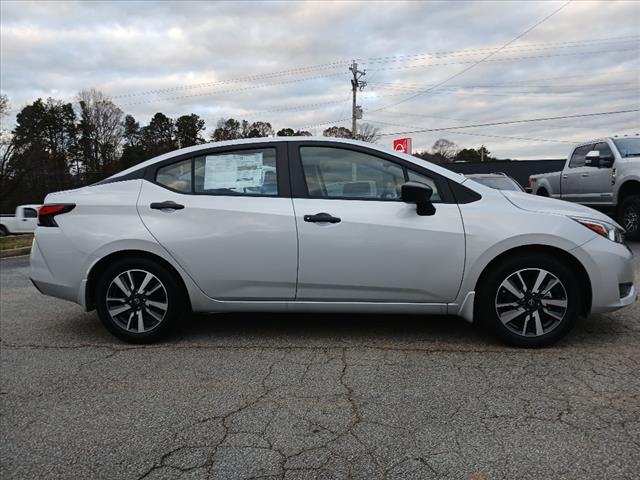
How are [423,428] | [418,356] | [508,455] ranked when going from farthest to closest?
[418,356]
[423,428]
[508,455]

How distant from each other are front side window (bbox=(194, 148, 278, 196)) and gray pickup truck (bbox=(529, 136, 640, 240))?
781 centimetres

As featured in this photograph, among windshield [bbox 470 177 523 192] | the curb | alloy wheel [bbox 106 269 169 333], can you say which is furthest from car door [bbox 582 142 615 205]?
the curb

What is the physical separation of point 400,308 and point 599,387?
1.39 m

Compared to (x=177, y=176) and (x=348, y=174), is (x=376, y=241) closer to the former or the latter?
(x=348, y=174)

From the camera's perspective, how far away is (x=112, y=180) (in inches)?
165

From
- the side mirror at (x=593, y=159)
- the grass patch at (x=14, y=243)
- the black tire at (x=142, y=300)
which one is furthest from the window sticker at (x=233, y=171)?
the grass patch at (x=14, y=243)

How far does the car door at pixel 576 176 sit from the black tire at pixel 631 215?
102cm

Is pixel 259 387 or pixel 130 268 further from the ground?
pixel 130 268

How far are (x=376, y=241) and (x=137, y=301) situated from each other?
1.94 metres

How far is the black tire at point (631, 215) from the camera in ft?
30.5

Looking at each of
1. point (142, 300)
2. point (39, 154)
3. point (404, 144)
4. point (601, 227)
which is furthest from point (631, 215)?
point (39, 154)

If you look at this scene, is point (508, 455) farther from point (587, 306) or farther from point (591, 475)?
point (587, 306)

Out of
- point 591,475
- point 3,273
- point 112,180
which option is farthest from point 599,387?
point 3,273

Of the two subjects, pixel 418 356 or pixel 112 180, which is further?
pixel 112 180
